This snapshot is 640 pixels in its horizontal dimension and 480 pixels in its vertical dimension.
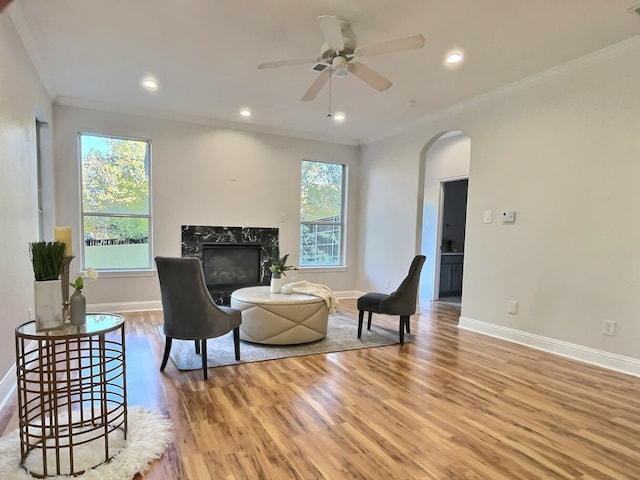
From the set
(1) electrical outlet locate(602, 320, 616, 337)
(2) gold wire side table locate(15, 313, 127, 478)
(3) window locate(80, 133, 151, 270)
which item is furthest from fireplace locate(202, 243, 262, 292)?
(1) electrical outlet locate(602, 320, 616, 337)

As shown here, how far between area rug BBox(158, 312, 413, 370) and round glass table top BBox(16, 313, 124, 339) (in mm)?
1357

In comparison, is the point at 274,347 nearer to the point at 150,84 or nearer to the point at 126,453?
the point at 126,453

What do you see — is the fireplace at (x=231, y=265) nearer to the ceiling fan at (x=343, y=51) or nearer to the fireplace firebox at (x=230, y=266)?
the fireplace firebox at (x=230, y=266)

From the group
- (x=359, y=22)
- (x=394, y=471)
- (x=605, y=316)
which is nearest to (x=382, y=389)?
(x=394, y=471)

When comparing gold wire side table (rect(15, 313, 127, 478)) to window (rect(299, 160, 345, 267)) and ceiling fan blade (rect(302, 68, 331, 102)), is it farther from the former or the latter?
window (rect(299, 160, 345, 267))

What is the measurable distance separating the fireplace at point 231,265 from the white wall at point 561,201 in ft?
10.5

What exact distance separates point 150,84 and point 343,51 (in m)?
2.46

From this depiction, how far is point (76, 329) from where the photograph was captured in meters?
1.70

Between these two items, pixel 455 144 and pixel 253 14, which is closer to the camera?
pixel 253 14

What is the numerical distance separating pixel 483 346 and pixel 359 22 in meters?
3.31

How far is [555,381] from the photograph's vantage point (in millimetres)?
2930

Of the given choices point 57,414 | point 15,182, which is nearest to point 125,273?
point 15,182

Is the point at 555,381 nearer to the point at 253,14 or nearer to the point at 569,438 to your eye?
the point at 569,438

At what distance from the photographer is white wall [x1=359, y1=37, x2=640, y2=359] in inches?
124
